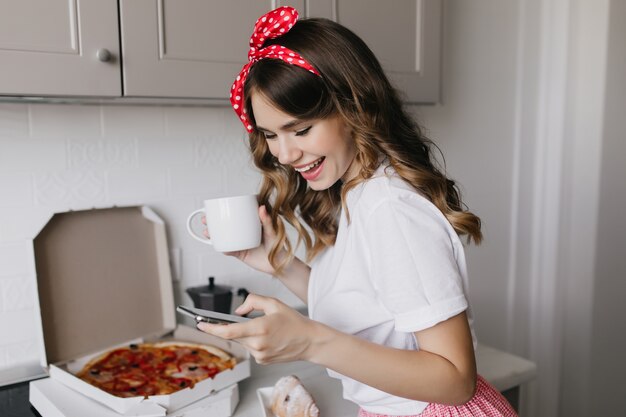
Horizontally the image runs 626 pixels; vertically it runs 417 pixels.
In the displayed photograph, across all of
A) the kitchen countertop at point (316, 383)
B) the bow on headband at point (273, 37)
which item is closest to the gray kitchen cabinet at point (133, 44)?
the bow on headband at point (273, 37)

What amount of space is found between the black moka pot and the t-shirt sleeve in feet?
2.09

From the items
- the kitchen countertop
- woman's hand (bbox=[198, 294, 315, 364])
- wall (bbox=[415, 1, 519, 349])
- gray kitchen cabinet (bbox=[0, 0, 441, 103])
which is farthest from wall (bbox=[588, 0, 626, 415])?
woman's hand (bbox=[198, 294, 315, 364])

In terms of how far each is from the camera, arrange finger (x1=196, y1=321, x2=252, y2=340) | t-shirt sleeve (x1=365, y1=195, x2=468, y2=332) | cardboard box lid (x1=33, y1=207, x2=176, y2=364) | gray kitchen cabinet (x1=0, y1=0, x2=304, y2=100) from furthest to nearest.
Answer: cardboard box lid (x1=33, y1=207, x2=176, y2=364), gray kitchen cabinet (x1=0, y1=0, x2=304, y2=100), t-shirt sleeve (x1=365, y1=195, x2=468, y2=332), finger (x1=196, y1=321, x2=252, y2=340)

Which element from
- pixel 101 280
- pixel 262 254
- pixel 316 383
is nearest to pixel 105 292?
pixel 101 280

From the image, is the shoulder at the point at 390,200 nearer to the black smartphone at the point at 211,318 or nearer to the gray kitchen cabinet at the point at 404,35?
the black smartphone at the point at 211,318

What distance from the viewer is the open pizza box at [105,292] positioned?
4.20 ft

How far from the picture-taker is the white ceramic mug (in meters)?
1.10

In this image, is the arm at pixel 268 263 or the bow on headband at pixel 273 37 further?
the arm at pixel 268 263

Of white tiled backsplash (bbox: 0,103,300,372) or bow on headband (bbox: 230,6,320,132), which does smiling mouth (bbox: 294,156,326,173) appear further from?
white tiled backsplash (bbox: 0,103,300,372)

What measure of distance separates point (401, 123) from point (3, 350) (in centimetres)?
101

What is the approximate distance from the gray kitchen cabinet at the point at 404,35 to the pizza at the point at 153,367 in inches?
A: 30.1

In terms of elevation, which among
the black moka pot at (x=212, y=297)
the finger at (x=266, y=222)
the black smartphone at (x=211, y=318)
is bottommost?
the black moka pot at (x=212, y=297)

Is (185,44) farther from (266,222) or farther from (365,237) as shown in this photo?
(365,237)

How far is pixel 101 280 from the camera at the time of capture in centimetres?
139
